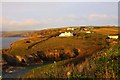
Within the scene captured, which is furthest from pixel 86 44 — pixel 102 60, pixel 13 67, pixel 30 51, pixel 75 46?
pixel 102 60

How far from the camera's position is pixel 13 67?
184 feet

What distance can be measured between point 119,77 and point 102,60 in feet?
8.95

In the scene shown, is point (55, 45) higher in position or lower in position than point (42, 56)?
higher

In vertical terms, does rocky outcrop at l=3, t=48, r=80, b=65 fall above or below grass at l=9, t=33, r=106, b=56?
below

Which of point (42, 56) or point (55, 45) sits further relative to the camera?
point (55, 45)

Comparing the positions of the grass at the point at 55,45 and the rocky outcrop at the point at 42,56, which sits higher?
the grass at the point at 55,45

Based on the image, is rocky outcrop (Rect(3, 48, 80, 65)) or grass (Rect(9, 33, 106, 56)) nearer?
rocky outcrop (Rect(3, 48, 80, 65))

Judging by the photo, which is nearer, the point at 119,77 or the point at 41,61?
the point at 119,77

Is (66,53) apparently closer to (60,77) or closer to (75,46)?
(75,46)

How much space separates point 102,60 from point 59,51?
2094 inches

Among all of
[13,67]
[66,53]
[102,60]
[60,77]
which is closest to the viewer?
[60,77]

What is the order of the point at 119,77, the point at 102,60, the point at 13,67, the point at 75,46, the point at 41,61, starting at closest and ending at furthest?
1. the point at 119,77
2. the point at 102,60
3. the point at 13,67
4. the point at 41,61
5. the point at 75,46

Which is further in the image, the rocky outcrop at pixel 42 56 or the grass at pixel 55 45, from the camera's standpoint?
the grass at pixel 55 45

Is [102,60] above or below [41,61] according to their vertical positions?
above
